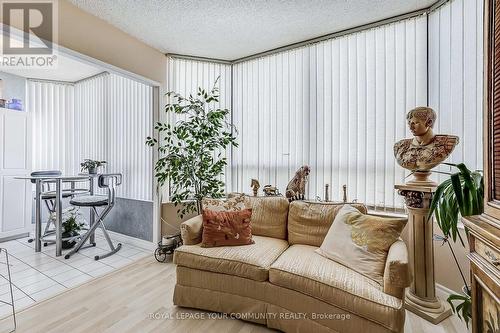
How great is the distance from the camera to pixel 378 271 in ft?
5.18

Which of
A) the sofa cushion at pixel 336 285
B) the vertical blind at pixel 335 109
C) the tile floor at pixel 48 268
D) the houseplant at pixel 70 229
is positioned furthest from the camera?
the houseplant at pixel 70 229

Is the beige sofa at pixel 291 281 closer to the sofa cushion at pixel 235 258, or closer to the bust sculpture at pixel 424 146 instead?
the sofa cushion at pixel 235 258

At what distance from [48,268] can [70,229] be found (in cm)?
74

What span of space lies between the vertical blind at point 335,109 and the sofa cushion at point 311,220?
0.61m

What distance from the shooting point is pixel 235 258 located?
1825 mm

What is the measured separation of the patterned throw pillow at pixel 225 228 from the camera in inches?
80.4

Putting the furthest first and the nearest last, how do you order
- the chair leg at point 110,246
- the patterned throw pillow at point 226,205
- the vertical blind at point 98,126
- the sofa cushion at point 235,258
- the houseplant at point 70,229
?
the vertical blind at point 98,126 < the houseplant at point 70,229 < the chair leg at point 110,246 < the patterned throw pillow at point 226,205 < the sofa cushion at point 235,258

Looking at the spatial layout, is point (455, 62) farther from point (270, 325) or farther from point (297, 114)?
point (270, 325)

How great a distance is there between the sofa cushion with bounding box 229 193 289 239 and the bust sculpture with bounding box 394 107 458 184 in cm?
109

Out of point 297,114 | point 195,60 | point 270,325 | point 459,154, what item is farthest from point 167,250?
point 459,154

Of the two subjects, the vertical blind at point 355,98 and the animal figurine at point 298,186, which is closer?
the vertical blind at point 355,98

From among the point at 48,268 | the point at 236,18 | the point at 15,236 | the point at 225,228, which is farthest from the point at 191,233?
the point at 15,236

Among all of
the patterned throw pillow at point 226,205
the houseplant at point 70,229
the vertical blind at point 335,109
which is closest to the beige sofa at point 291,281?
the patterned throw pillow at point 226,205

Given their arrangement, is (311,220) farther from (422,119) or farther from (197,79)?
(197,79)
